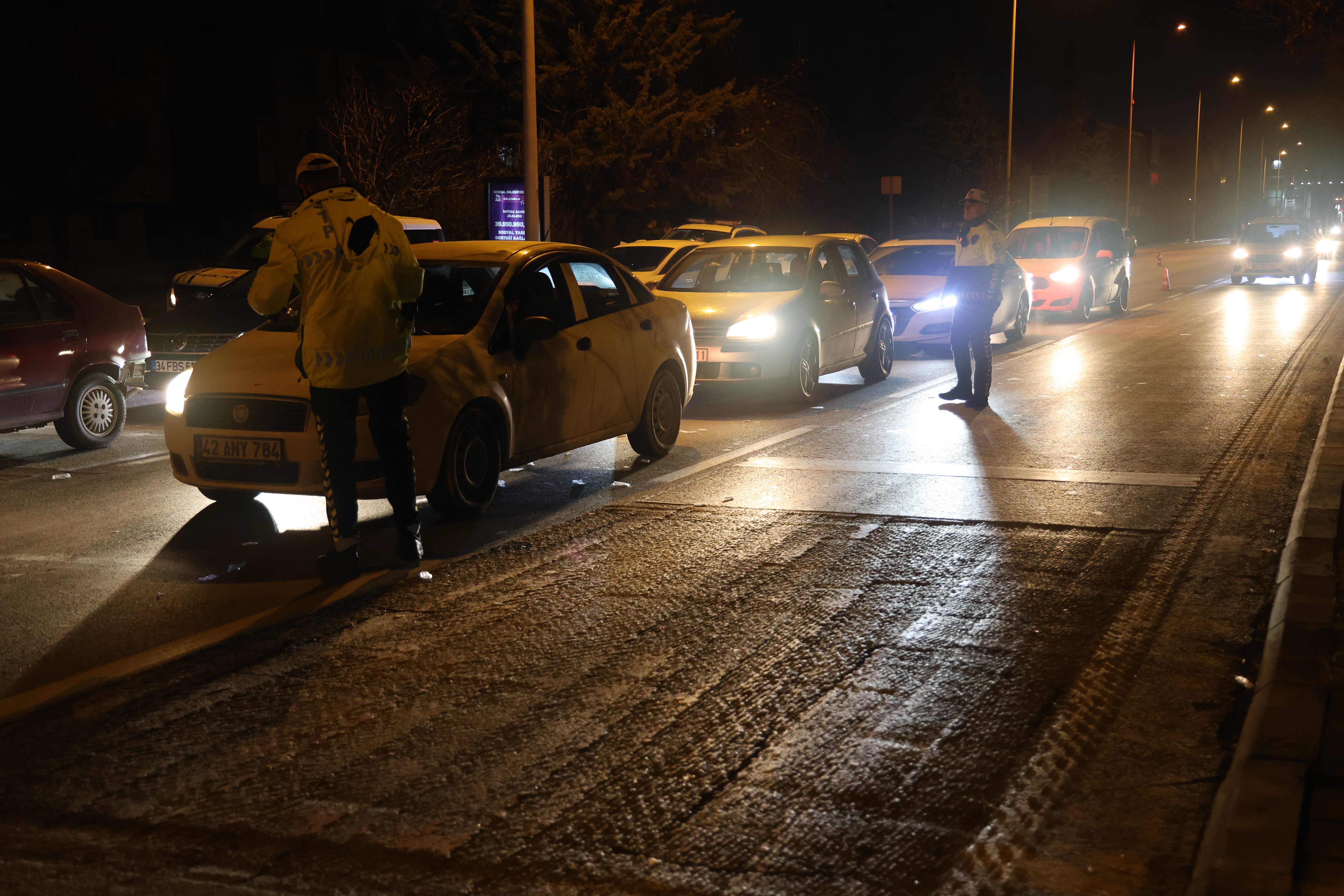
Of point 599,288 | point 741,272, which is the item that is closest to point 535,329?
point 599,288

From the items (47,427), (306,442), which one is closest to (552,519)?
→ (306,442)

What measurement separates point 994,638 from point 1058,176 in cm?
8616

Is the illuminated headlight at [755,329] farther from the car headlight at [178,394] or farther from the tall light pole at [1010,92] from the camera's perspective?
the tall light pole at [1010,92]

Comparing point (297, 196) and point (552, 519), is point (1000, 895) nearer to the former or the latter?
point (552, 519)

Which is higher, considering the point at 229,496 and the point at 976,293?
the point at 976,293

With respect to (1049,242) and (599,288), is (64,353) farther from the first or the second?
(1049,242)

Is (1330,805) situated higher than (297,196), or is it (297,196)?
(297,196)

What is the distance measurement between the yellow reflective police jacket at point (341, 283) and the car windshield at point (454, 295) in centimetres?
157

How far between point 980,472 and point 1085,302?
15.2 meters

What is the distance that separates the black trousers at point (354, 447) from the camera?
6.52 m

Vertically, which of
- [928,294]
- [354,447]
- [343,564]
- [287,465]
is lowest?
[343,564]

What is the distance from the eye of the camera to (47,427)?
1251 cm

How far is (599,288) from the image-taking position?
960 cm

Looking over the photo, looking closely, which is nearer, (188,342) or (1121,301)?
(188,342)
